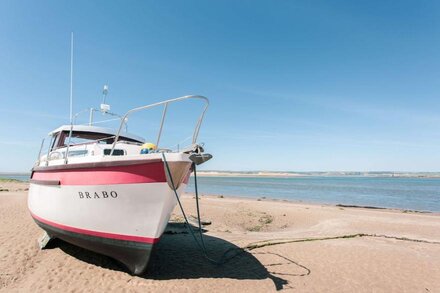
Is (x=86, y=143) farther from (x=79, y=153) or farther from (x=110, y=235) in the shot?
(x=110, y=235)

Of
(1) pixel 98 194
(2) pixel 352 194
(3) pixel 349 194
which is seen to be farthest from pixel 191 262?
(2) pixel 352 194

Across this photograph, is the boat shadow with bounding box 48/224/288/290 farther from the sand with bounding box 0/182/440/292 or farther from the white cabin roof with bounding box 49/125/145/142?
the white cabin roof with bounding box 49/125/145/142

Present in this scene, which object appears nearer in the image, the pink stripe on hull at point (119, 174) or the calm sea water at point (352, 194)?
the pink stripe on hull at point (119, 174)

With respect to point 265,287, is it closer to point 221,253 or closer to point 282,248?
point 221,253

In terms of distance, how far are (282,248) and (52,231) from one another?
6793 millimetres

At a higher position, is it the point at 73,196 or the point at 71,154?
the point at 71,154

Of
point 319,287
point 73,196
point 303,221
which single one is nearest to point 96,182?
point 73,196

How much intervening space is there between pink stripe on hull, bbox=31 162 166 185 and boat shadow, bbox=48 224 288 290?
1563 mm

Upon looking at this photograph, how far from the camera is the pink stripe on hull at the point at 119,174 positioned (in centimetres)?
554

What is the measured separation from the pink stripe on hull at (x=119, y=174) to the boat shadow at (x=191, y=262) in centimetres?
156

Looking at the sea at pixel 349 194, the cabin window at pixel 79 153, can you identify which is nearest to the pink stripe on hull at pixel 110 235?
the cabin window at pixel 79 153

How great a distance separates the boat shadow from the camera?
646 cm

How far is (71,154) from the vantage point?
7.86 m

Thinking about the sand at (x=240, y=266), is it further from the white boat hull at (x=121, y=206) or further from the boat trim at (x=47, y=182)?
the boat trim at (x=47, y=182)
